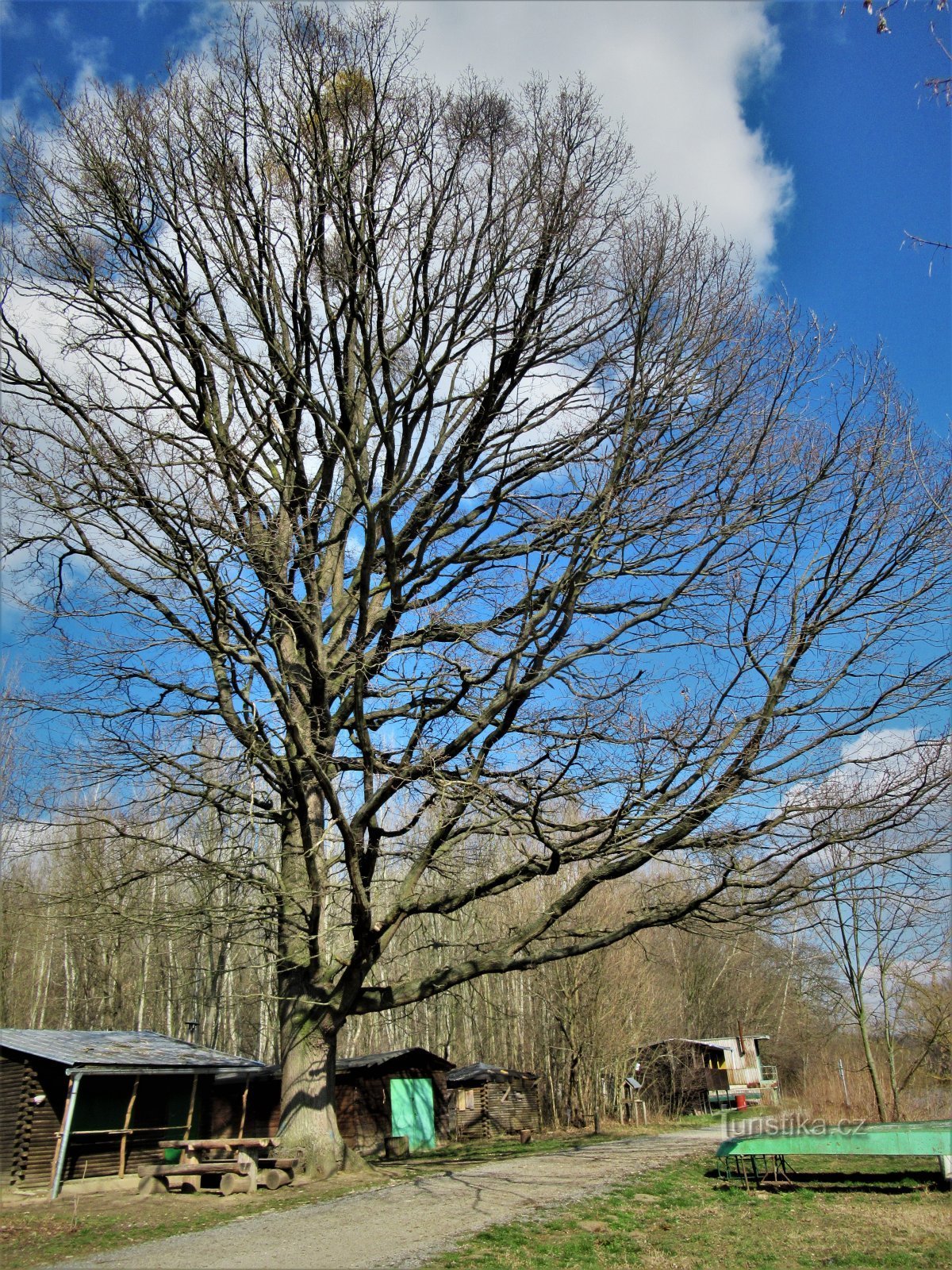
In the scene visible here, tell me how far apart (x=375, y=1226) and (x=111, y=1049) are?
11.8 metres

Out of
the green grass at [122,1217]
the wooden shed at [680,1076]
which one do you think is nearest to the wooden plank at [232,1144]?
the green grass at [122,1217]

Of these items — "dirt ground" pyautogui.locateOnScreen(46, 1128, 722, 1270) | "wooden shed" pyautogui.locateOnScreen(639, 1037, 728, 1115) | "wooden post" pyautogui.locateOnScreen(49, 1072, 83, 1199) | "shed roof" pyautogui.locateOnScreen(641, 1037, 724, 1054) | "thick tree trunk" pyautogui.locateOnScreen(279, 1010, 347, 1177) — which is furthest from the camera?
"wooden shed" pyautogui.locateOnScreen(639, 1037, 728, 1115)

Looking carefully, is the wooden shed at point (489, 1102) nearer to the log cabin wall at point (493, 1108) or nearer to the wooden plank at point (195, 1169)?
the log cabin wall at point (493, 1108)

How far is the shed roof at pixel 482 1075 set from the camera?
28.6 m

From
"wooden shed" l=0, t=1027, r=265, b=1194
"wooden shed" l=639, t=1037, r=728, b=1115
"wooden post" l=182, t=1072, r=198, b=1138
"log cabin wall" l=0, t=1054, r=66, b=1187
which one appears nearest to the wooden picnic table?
"wooden shed" l=0, t=1027, r=265, b=1194

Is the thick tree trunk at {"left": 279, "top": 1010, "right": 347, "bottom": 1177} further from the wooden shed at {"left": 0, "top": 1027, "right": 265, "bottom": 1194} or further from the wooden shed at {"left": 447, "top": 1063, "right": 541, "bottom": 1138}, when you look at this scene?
the wooden shed at {"left": 447, "top": 1063, "right": 541, "bottom": 1138}

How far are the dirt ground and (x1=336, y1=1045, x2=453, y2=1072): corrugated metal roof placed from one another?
10695 mm

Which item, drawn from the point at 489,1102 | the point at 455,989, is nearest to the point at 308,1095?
the point at 489,1102

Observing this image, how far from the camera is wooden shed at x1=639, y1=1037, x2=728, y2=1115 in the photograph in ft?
114

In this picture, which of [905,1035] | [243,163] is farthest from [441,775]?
[905,1035]

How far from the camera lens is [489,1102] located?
29062 mm

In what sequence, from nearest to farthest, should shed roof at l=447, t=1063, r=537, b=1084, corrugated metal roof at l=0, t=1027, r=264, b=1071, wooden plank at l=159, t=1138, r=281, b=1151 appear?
wooden plank at l=159, t=1138, r=281, b=1151, corrugated metal roof at l=0, t=1027, r=264, b=1071, shed roof at l=447, t=1063, r=537, b=1084

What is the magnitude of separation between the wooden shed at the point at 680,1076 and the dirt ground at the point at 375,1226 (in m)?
24.1

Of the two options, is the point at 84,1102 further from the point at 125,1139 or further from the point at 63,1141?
the point at 63,1141
